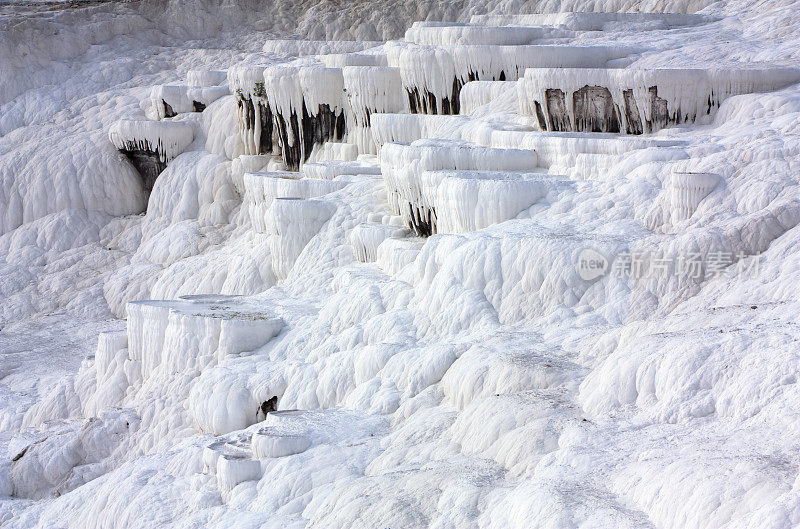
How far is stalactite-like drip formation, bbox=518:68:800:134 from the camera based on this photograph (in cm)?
1591

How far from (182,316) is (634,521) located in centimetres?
926

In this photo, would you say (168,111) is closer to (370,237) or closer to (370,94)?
(370,94)

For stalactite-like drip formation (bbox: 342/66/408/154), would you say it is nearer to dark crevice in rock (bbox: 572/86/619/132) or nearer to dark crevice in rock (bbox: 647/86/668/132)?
dark crevice in rock (bbox: 572/86/619/132)

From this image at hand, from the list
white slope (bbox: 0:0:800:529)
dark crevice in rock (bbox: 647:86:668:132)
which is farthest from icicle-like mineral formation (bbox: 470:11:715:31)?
dark crevice in rock (bbox: 647:86:668:132)

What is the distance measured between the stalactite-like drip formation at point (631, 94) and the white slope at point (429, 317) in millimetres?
232

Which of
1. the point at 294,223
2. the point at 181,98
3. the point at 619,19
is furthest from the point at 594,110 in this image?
the point at 181,98

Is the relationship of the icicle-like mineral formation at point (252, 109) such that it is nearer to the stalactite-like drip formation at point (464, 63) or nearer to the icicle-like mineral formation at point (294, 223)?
the stalactite-like drip formation at point (464, 63)

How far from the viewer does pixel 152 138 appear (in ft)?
84.1

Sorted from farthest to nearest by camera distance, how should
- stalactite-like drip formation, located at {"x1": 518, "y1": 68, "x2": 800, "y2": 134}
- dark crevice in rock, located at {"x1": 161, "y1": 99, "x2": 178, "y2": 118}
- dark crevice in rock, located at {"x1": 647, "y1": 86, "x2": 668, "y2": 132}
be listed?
1. dark crevice in rock, located at {"x1": 161, "y1": 99, "x2": 178, "y2": 118}
2. dark crevice in rock, located at {"x1": 647, "y1": 86, "x2": 668, "y2": 132}
3. stalactite-like drip formation, located at {"x1": 518, "y1": 68, "x2": 800, "y2": 134}

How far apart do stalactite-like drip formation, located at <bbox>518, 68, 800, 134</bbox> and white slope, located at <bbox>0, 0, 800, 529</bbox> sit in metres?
0.23

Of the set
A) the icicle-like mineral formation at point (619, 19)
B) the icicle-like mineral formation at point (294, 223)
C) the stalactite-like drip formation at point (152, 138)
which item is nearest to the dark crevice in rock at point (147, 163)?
the stalactite-like drip formation at point (152, 138)

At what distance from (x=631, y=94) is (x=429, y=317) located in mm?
5747

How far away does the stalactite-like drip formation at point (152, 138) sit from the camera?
2558 centimetres

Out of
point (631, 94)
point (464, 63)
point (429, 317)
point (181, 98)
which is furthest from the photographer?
point (181, 98)
